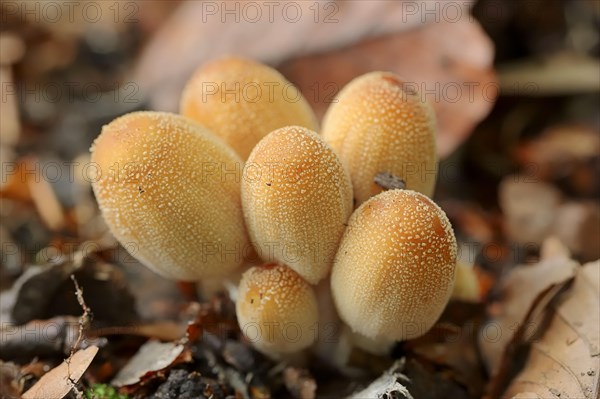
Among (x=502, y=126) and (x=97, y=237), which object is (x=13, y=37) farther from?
(x=502, y=126)

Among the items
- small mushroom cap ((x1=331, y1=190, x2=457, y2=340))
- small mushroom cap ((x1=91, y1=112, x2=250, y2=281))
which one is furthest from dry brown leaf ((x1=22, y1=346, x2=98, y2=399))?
small mushroom cap ((x1=331, y1=190, x2=457, y2=340))

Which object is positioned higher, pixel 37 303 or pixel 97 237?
pixel 37 303

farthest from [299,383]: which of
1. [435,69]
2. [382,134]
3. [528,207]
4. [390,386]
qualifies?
[435,69]

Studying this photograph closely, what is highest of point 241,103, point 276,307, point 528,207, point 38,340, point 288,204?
point 241,103

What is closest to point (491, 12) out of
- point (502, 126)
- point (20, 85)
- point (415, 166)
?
point (502, 126)

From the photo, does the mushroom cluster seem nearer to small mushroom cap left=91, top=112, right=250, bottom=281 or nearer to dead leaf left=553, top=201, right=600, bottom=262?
small mushroom cap left=91, top=112, right=250, bottom=281

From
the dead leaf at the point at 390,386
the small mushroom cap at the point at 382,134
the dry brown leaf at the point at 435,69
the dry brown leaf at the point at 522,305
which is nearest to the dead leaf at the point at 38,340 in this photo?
the dead leaf at the point at 390,386

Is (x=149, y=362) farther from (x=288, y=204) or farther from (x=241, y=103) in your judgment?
(x=241, y=103)
